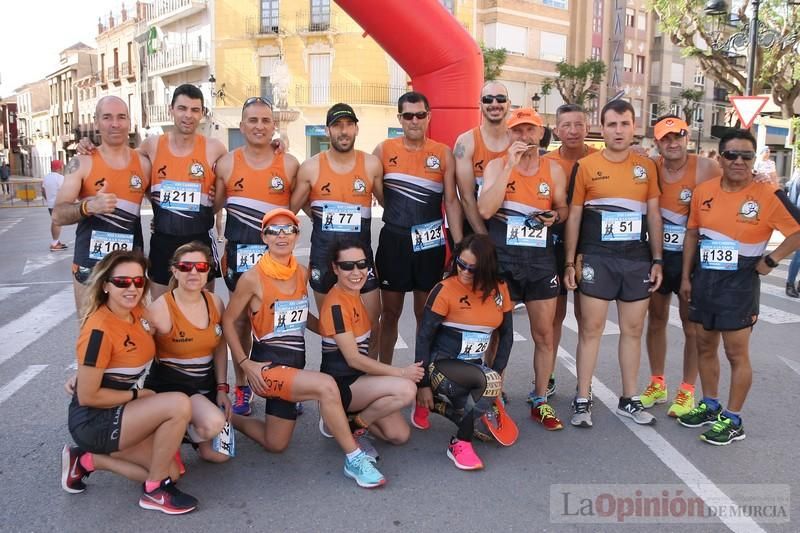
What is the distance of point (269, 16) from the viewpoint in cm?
3506

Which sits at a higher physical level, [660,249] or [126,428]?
[660,249]

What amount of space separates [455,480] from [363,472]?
524 mm

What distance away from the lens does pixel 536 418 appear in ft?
15.1

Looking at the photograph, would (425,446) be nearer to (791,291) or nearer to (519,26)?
(791,291)

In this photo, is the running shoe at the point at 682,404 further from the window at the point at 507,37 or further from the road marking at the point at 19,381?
the window at the point at 507,37

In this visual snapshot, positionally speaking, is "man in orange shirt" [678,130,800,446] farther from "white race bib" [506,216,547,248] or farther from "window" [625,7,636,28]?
"window" [625,7,636,28]

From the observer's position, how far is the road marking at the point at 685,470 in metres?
3.28

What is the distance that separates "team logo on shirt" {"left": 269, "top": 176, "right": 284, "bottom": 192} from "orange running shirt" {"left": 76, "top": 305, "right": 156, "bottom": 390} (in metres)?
1.48

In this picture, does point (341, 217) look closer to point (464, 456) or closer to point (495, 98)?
point (495, 98)

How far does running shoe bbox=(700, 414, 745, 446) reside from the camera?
4.21m

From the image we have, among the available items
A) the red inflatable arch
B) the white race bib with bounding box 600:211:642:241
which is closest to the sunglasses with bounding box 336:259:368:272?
the white race bib with bounding box 600:211:642:241

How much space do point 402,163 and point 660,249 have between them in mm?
1913

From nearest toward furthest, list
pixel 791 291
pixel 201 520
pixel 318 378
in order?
1. pixel 201 520
2. pixel 318 378
3. pixel 791 291

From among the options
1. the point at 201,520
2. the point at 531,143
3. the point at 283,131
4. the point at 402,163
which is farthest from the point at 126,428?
the point at 283,131
